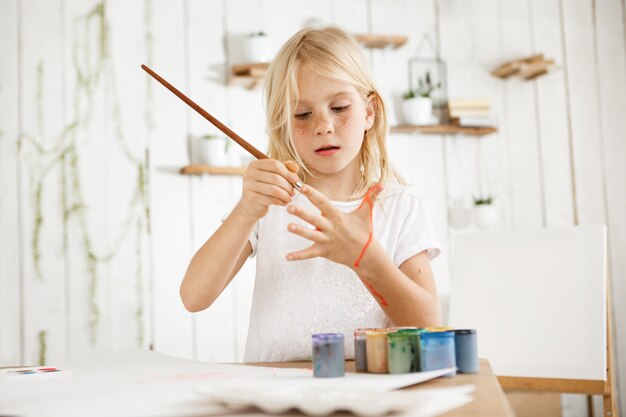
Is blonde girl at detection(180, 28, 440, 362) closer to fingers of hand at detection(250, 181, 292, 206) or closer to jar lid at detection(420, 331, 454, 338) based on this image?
fingers of hand at detection(250, 181, 292, 206)

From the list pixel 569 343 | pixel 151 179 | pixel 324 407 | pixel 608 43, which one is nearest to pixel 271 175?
pixel 324 407

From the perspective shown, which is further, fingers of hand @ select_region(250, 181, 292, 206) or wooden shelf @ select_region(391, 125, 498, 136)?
wooden shelf @ select_region(391, 125, 498, 136)

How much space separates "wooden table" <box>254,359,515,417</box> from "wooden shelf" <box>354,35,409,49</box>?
2247 millimetres

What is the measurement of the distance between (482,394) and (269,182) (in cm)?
46

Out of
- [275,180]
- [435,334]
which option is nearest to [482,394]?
[435,334]

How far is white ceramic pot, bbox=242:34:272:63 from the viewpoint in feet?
9.02

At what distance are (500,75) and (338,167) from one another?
2078mm

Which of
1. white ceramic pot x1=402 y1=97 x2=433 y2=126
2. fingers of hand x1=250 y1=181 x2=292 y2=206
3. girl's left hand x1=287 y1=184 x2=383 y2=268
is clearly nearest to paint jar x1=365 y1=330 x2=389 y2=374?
girl's left hand x1=287 y1=184 x2=383 y2=268

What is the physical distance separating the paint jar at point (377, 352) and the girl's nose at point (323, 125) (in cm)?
49

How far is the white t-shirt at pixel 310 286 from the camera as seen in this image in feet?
3.84

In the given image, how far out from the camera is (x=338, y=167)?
1.24 meters

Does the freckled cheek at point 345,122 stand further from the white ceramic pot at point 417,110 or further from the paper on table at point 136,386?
the white ceramic pot at point 417,110

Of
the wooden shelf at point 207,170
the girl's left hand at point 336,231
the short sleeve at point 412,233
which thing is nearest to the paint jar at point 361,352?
the girl's left hand at point 336,231

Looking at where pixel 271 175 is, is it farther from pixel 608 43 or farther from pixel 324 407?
pixel 608 43
